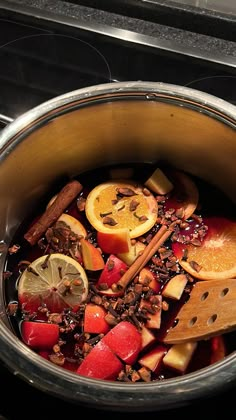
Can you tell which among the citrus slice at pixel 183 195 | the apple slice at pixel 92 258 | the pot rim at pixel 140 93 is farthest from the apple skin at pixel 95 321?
the pot rim at pixel 140 93

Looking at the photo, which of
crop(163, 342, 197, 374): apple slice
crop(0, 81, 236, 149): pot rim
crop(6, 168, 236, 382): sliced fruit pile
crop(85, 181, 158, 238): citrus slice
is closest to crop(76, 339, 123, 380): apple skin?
crop(6, 168, 236, 382): sliced fruit pile

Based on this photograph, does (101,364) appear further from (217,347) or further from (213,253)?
(213,253)

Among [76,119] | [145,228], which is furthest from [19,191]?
[145,228]

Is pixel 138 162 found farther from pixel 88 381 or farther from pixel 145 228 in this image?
pixel 88 381

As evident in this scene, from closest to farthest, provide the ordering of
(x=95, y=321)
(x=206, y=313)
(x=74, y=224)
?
(x=206, y=313)
(x=95, y=321)
(x=74, y=224)

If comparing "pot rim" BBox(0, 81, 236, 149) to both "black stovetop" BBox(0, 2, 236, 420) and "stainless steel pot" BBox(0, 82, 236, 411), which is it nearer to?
"stainless steel pot" BBox(0, 82, 236, 411)

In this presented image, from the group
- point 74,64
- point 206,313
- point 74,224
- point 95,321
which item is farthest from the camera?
point 74,64

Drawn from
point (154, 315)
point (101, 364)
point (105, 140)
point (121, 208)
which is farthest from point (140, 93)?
point (101, 364)
